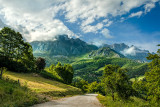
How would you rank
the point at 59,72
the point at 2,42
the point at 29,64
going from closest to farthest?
the point at 2,42
the point at 29,64
the point at 59,72

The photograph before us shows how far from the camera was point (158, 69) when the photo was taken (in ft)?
53.9

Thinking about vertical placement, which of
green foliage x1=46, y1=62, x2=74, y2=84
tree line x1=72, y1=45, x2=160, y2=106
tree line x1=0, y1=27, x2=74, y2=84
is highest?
tree line x1=0, y1=27, x2=74, y2=84

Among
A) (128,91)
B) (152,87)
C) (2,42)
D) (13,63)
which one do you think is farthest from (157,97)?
(13,63)

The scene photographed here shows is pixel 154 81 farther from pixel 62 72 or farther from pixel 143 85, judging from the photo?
pixel 62 72

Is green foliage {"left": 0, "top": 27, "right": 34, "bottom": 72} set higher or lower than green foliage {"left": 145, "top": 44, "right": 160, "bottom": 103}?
higher

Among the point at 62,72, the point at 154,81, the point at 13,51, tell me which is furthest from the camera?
the point at 62,72

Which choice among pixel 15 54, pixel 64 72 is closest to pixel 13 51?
pixel 15 54

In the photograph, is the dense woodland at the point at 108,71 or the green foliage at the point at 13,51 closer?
the dense woodland at the point at 108,71

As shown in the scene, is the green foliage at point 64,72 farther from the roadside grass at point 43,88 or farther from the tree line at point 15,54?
the roadside grass at point 43,88

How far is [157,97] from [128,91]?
5.79 metres

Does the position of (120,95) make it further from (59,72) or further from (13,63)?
(59,72)

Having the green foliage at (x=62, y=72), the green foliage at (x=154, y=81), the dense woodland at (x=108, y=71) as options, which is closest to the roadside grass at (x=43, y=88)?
the dense woodland at (x=108, y=71)

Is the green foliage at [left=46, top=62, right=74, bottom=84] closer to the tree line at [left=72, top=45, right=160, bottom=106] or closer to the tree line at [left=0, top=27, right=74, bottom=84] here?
the tree line at [left=0, top=27, right=74, bottom=84]

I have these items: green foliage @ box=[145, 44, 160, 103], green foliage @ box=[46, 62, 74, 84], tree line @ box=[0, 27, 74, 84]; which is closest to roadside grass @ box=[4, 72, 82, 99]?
tree line @ box=[0, 27, 74, 84]
